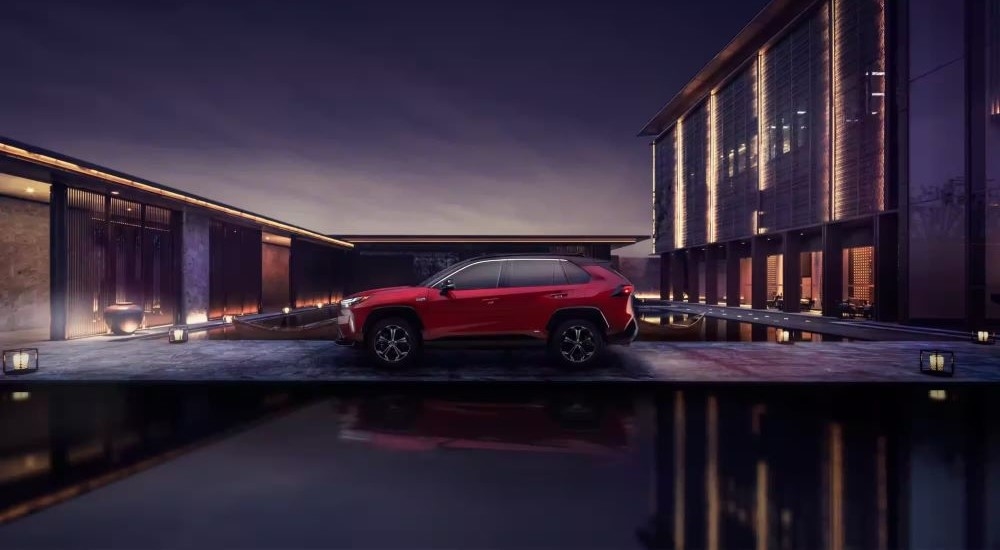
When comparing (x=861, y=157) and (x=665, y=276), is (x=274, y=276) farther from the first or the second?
(x=861, y=157)

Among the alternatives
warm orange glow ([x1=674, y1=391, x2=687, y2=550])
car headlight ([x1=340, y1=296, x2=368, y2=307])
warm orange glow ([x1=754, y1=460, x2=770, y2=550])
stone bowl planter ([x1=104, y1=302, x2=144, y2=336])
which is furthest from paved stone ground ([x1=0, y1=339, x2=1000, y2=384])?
warm orange glow ([x1=754, y1=460, x2=770, y2=550])

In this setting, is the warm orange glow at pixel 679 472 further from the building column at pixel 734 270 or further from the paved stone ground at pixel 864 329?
the building column at pixel 734 270

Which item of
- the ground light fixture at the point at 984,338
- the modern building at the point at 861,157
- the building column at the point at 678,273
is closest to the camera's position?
the ground light fixture at the point at 984,338

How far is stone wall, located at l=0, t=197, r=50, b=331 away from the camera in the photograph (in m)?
17.1

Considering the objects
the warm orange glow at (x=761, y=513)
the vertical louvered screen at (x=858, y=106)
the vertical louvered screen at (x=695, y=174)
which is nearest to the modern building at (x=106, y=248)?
the warm orange glow at (x=761, y=513)

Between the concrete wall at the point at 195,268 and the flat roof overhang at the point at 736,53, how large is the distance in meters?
26.8

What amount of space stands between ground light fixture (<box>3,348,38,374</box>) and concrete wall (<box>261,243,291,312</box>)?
22098 mm

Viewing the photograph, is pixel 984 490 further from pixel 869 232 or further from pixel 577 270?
pixel 869 232

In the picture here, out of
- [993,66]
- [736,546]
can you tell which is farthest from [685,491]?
[993,66]

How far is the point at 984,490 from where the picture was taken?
4.05 metres

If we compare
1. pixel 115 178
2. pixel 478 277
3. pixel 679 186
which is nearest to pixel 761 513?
pixel 478 277

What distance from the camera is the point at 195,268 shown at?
66.7ft

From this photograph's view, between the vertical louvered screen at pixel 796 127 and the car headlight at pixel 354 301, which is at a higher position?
the vertical louvered screen at pixel 796 127

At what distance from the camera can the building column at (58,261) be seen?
556 inches
